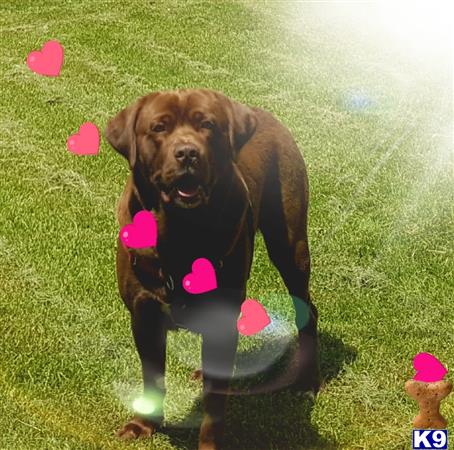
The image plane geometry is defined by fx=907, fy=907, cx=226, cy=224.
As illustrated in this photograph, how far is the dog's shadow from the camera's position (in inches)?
178

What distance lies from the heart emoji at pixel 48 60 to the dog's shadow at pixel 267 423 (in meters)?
6.84

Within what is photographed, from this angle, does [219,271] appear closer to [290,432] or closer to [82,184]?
[290,432]

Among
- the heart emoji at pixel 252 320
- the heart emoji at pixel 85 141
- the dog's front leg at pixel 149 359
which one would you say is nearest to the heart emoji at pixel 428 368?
the heart emoji at pixel 252 320

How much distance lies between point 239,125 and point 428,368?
2.08m

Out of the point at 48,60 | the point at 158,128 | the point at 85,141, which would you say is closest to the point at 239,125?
the point at 158,128

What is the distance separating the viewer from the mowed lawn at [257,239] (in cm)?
478

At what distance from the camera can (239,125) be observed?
12.8 ft

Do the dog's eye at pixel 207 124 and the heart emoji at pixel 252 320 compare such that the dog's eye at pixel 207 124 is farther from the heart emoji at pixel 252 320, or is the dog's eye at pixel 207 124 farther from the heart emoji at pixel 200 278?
the heart emoji at pixel 252 320

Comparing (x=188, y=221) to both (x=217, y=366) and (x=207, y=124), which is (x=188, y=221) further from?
(x=217, y=366)

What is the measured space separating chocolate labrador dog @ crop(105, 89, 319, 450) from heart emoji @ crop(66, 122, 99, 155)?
172 inches

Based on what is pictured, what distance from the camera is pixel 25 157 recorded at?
849 cm

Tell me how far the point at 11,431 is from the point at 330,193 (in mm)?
4468

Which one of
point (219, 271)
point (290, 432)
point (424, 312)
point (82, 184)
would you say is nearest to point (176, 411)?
point (290, 432)

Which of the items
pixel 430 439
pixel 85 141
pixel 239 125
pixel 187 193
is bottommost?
pixel 85 141
